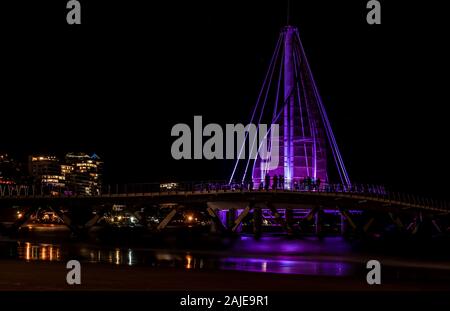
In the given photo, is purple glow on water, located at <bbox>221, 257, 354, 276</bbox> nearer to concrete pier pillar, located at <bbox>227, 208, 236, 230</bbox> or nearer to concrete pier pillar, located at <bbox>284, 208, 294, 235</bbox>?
concrete pier pillar, located at <bbox>284, 208, 294, 235</bbox>

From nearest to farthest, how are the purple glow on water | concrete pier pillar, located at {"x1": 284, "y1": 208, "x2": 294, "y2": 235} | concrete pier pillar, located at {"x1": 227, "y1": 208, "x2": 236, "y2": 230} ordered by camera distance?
the purple glow on water < concrete pier pillar, located at {"x1": 284, "y1": 208, "x2": 294, "y2": 235} < concrete pier pillar, located at {"x1": 227, "y1": 208, "x2": 236, "y2": 230}

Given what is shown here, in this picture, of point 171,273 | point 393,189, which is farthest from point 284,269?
point 393,189

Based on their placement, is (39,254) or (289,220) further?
(289,220)

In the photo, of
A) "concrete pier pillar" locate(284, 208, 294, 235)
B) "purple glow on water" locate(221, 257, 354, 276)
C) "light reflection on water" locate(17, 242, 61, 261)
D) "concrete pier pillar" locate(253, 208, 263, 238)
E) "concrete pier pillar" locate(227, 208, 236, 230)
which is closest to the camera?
"purple glow on water" locate(221, 257, 354, 276)

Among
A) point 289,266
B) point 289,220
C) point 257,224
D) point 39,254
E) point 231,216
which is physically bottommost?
point 289,220

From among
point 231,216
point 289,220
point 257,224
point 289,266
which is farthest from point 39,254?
point 289,220

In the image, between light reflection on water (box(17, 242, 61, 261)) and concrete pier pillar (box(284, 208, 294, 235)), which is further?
concrete pier pillar (box(284, 208, 294, 235))

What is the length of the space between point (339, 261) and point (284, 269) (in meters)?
8.16

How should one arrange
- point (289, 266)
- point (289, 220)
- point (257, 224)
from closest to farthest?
1. point (289, 266)
2. point (257, 224)
3. point (289, 220)

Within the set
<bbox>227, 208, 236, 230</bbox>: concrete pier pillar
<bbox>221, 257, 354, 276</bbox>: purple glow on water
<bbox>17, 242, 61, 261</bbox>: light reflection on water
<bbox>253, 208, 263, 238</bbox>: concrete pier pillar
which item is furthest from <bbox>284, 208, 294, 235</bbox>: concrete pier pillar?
<bbox>221, 257, 354, 276</bbox>: purple glow on water

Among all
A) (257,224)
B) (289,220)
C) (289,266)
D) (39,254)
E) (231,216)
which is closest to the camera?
(289,266)

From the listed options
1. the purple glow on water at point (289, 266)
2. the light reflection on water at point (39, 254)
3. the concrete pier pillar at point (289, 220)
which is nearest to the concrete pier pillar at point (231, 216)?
the concrete pier pillar at point (289, 220)

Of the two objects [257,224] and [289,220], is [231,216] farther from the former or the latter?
[257,224]

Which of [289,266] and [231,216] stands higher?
[289,266]
